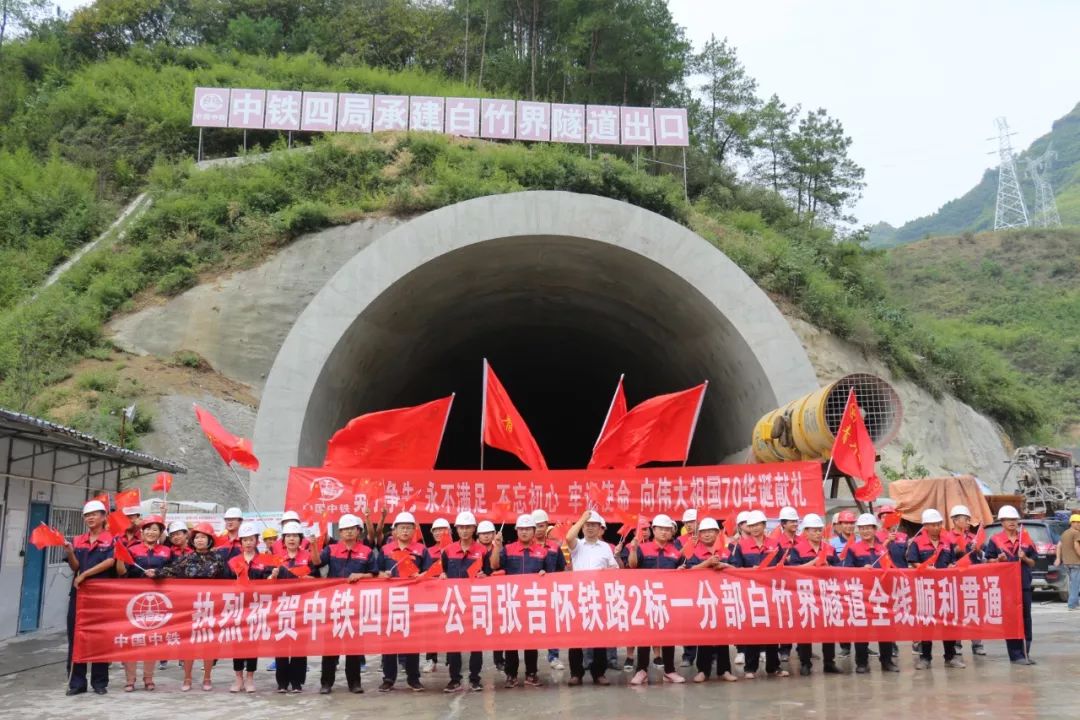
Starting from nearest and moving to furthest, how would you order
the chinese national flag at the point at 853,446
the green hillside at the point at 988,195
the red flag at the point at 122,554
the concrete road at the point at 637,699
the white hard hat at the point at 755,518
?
the concrete road at the point at 637,699, the red flag at the point at 122,554, the white hard hat at the point at 755,518, the chinese national flag at the point at 853,446, the green hillside at the point at 988,195

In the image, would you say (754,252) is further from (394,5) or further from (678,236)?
(394,5)

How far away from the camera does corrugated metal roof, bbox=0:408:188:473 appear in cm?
943

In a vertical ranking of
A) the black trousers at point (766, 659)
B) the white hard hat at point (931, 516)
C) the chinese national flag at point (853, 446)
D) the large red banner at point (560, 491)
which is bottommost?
the black trousers at point (766, 659)

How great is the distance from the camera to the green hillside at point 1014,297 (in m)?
46.0

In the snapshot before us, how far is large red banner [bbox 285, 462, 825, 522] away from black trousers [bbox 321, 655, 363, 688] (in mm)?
3960

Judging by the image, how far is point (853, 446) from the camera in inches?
419

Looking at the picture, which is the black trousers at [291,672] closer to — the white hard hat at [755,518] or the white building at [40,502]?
the white building at [40,502]

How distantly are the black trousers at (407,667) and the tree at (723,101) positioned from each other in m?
37.0

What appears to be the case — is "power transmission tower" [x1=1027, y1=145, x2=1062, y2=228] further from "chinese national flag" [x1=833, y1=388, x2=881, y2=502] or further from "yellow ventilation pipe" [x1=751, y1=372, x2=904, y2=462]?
"chinese national flag" [x1=833, y1=388, x2=881, y2=502]

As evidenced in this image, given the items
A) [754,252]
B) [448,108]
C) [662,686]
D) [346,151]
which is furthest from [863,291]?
[662,686]

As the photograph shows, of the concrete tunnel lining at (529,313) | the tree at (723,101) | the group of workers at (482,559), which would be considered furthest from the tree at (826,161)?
the group of workers at (482,559)

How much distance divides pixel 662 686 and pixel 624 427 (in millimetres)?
4542

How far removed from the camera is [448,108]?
3109 cm

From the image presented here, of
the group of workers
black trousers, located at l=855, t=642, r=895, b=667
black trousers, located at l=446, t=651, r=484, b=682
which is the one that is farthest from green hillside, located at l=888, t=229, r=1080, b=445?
black trousers, located at l=446, t=651, r=484, b=682
